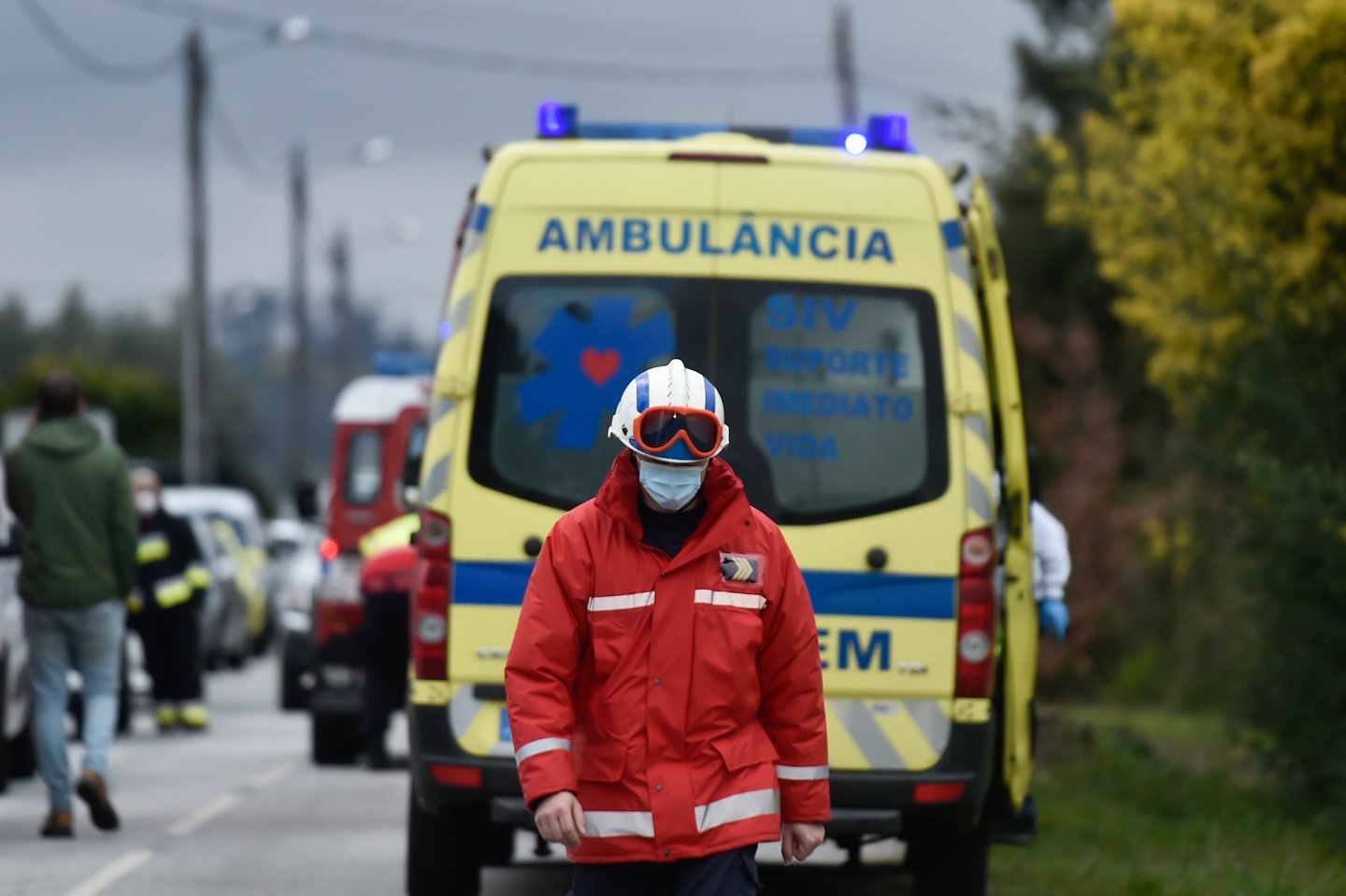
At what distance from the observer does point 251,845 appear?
11.4 m

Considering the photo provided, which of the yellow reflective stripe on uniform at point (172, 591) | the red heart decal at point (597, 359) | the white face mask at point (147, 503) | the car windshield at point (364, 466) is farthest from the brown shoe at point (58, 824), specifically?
the car windshield at point (364, 466)

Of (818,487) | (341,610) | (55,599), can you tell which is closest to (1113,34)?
(341,610)

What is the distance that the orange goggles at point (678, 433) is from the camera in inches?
209

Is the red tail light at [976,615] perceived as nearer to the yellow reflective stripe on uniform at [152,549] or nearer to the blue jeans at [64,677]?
the blue jeans at [64,677]

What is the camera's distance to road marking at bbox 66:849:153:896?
31.6ft

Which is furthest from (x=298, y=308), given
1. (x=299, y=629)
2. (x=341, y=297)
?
→ (x=299, y=629)

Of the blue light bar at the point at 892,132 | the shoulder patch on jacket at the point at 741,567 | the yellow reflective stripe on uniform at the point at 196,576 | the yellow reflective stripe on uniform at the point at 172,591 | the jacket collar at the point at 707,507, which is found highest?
the blue light bar at the point at 892,132

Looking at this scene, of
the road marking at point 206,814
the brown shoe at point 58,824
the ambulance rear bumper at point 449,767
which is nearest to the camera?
the ambulance rear bumper at point 449,767

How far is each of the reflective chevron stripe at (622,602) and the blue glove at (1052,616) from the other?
4.57 metres

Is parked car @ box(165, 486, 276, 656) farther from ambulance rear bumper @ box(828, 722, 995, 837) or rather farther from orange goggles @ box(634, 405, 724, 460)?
orange goggles @ box(634, 405, 724, 460)

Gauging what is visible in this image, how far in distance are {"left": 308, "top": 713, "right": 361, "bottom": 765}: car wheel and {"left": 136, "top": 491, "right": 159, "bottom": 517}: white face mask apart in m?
A: 2.89

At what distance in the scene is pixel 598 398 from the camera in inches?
324

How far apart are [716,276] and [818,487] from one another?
750 millimetres

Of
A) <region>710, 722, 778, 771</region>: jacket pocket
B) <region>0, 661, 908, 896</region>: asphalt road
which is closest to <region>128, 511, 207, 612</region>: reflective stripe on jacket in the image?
A: <region>0, 661, 908, 896</region>: asphalt road
